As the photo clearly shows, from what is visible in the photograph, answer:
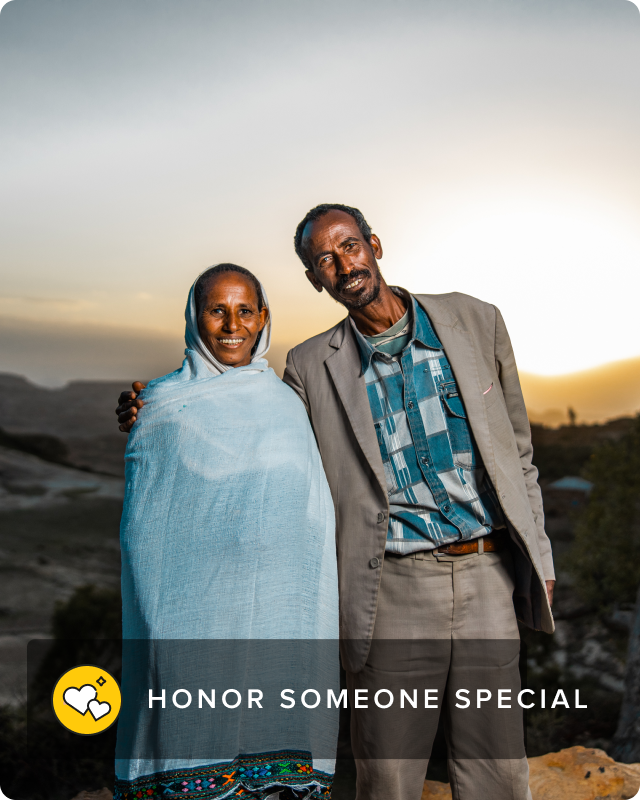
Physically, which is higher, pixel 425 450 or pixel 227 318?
pixel 227 318

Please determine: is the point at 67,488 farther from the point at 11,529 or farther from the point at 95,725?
the point at 95,725

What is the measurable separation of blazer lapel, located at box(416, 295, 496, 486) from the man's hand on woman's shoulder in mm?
1095

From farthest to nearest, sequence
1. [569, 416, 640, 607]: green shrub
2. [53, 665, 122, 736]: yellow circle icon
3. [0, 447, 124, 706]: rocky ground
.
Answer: [0, 447, 124, 706]: rocky ground → [569, 416, 640, 607]: green shrub → [53, 665, 122, 736]: yellow circle icon

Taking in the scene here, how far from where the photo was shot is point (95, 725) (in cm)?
278

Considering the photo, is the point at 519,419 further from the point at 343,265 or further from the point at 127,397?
the point at 127,397

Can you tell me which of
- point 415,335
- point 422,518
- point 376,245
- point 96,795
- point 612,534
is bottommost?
point 96,795

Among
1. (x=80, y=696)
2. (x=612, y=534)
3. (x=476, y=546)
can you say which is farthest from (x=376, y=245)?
(x=612, y=534)

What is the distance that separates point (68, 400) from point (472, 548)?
660cm

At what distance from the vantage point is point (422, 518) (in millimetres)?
2236

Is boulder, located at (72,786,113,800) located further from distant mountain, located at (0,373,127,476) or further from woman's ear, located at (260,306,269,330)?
distant mountain, located at (0,373,127,476)

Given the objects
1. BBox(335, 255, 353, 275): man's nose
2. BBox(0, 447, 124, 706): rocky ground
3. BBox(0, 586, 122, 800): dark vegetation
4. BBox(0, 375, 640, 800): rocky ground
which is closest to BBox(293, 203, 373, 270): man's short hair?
BBox(335, 255, 353, 275): man's nose

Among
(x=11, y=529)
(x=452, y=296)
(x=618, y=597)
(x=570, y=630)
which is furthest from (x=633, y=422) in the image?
(x=11, y=529)

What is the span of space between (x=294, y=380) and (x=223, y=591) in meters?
0.86

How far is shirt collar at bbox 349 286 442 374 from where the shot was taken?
2.38 meters
